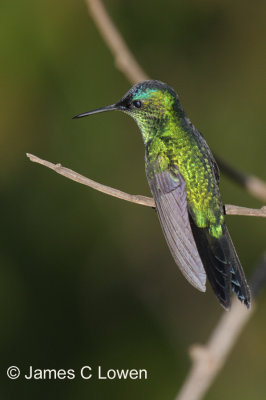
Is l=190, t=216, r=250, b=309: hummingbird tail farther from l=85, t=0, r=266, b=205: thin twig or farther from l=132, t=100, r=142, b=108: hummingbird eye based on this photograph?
l=132, t=100, r=142, b=108: hummingbird eye

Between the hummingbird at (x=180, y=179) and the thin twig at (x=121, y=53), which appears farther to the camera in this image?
the thin twig at (x=121, y=53)

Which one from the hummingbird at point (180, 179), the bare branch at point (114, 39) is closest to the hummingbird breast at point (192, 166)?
the hummingbird at point (180, 179)

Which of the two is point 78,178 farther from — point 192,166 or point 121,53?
point 121,53

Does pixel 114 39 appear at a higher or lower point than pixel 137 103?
higher

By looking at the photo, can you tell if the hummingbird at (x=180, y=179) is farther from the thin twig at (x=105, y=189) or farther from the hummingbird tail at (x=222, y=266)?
the thin twig at (x=105, y=189)

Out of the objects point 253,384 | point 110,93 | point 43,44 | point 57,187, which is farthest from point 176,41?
point 253,384

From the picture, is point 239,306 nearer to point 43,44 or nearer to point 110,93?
point 110,93

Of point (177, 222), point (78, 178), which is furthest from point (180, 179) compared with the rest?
point (78, 178)

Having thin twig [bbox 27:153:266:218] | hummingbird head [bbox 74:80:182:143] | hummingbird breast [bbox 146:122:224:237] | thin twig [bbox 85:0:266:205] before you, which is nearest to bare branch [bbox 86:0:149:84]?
thin twig [bbox 85:0:266:205]
